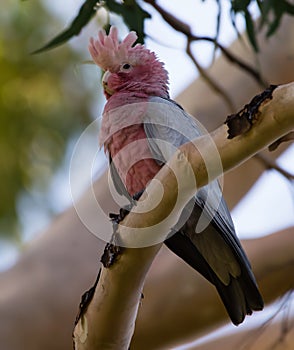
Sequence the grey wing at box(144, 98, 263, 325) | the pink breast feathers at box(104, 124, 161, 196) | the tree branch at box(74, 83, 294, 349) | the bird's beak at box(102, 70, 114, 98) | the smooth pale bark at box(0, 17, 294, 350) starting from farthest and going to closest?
the smooth pale bark at box(0, 17, 294, 350), the bird's beak at box(102, 70, 114, 98), the pink breast feathers at box(104, 124, 161, 196), the grey wing at box(144, 98, 263, 325), the tree branch at box(74, 83, 294, 349)

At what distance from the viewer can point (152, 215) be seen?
1.25 m

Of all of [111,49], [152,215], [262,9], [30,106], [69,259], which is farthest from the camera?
[30,106]

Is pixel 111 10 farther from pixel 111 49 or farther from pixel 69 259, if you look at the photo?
pixel 69 259

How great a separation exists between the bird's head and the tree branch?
59 centimetres

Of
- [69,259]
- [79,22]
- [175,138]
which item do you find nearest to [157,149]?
[175,138]

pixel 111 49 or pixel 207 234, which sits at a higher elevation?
pixel 111 49

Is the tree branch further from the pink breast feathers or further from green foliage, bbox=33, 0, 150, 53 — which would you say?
green foliage, bbox=33, 0, 150, 53

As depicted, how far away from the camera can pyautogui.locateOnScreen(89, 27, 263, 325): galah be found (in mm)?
1610

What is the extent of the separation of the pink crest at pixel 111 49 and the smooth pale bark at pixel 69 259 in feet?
2.64

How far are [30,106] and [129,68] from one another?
5.21ft

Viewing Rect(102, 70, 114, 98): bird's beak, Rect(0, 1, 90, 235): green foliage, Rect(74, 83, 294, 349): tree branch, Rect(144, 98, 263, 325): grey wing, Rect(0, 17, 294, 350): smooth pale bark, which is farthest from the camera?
Rect(0, 1, 90, 235): green foliage

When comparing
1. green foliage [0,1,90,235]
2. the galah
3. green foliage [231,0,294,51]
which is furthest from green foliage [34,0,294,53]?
green foliage [0,1,90,235]

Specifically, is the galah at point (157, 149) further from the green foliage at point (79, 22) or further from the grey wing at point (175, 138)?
the green foliage at point (79, 22)

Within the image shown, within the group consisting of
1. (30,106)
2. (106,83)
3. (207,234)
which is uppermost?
(106,83)
